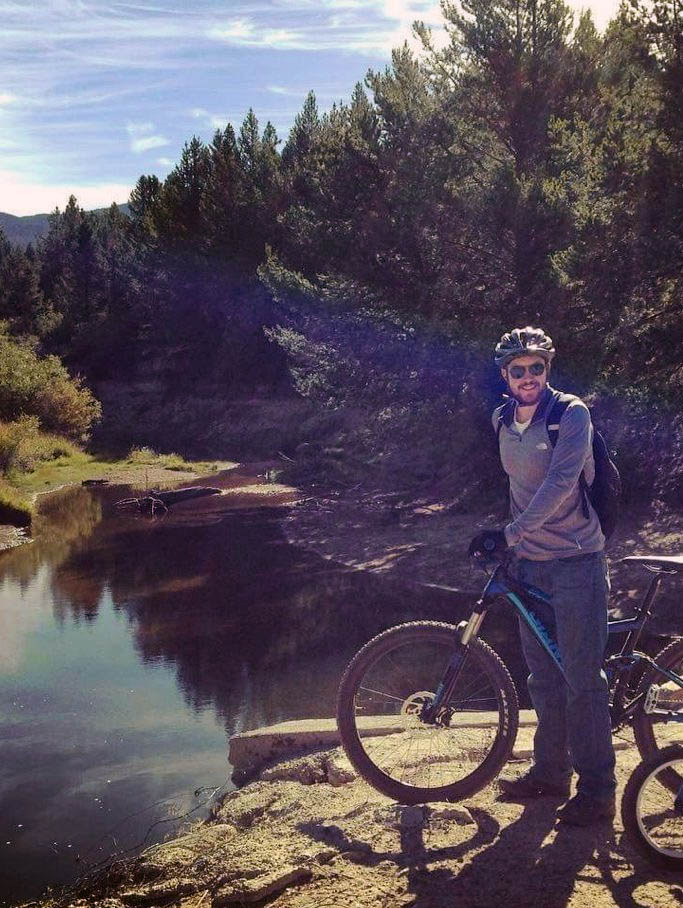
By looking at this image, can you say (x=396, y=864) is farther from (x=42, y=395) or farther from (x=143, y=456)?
(x=42, y=395)

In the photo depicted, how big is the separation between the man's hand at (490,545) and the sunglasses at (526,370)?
69 centimetres

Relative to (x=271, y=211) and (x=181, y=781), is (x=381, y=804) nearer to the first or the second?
(x=181, y=781)

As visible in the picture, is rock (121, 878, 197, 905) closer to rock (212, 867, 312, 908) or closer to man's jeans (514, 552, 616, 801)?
rock (212, 867, 312, 908)

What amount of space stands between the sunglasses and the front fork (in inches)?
40.2

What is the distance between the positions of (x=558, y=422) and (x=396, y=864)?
1956mm

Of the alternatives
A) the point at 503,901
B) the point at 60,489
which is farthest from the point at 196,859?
the point at 60,489

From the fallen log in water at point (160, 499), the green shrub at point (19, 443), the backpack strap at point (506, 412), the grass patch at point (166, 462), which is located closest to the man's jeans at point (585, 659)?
the backpack strap at point (506, 412)

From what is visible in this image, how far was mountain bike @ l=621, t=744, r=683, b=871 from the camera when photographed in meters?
4.00

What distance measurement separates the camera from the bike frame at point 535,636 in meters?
4.53

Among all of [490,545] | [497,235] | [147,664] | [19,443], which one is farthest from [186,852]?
[19,443]

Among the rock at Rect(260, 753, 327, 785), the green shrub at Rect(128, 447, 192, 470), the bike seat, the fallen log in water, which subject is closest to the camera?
the bike seat

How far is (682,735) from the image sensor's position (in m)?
5.11

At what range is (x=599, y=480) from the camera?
4.37 meters

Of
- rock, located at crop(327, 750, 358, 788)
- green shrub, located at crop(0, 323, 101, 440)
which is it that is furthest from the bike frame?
green shrub, located at crop(0, 323, 101, 440)
